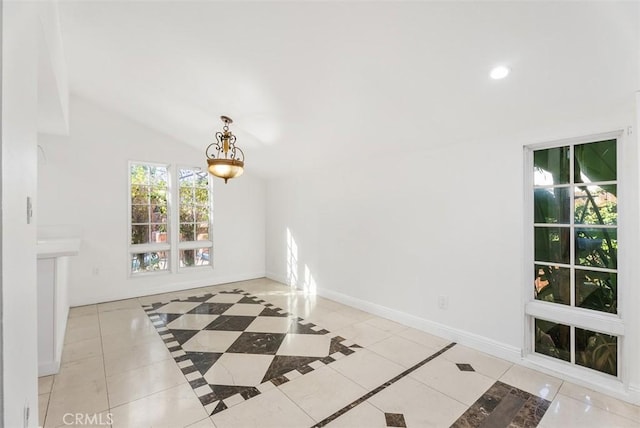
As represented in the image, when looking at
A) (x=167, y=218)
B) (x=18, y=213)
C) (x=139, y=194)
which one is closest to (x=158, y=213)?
(x=167, y=218)

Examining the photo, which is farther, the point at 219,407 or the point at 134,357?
the point at 134,357

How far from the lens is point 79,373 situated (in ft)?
7.72

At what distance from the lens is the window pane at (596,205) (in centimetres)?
218

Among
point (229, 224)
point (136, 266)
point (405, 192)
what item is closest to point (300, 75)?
point (405, 192)

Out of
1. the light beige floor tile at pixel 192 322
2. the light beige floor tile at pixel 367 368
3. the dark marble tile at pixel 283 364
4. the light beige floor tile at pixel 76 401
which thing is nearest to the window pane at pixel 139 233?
the light beige floor tile at pixel 192 322

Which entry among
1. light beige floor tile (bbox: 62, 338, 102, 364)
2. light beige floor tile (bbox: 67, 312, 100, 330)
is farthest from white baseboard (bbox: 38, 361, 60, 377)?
light beige floor tile (bbox: 67, 312, 100, 330)

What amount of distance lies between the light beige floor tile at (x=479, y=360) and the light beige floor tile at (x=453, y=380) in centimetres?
9

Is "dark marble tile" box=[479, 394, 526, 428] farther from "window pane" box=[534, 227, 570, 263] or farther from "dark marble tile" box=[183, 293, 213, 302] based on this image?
"dark marble tile" box=[183, 293, 213, 302]

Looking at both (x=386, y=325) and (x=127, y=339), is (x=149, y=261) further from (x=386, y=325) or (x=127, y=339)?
(x=386, y=325)

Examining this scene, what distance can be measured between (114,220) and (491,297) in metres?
5.04

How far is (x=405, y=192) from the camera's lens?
338cm

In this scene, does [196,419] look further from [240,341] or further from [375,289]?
[375,289]

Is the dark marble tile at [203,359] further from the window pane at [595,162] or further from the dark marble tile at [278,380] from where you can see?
the window pane at [595,162]

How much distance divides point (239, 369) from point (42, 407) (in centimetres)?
127
